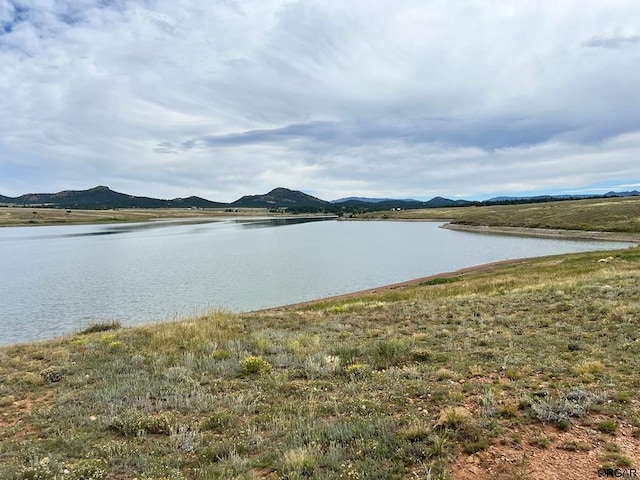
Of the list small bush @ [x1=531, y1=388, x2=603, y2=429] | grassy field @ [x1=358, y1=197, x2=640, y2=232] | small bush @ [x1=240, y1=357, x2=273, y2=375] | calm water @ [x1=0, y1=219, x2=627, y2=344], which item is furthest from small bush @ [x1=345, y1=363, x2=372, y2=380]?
grassy field @ [x1=358, y1=197, x2=640, y2=232]

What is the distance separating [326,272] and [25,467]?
118 ft

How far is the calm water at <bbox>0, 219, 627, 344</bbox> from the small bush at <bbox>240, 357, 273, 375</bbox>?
48.0 ft

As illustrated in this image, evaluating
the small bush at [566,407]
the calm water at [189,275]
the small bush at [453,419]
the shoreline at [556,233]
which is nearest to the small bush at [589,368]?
the small bush at [566,407]

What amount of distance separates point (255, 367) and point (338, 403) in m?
2.78

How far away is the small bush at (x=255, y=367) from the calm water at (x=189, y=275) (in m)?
14.6

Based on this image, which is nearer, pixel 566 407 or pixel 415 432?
pixel 415 432

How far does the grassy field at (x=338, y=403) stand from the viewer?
16.4 ft

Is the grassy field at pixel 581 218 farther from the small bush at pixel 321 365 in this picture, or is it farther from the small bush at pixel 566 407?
the small bush at pixel 321 365

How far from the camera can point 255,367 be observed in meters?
8.98

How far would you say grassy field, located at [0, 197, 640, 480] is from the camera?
197 inches

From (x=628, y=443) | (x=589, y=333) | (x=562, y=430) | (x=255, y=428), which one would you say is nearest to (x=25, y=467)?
→ (x=255, y=428)

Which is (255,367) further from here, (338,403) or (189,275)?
(189,275)

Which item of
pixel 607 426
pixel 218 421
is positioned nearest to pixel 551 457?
pixel 607 426

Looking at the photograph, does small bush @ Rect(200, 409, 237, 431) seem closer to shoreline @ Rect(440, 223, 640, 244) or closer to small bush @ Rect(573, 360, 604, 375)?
small bush @ Rect(573, 360, 604, 375)
